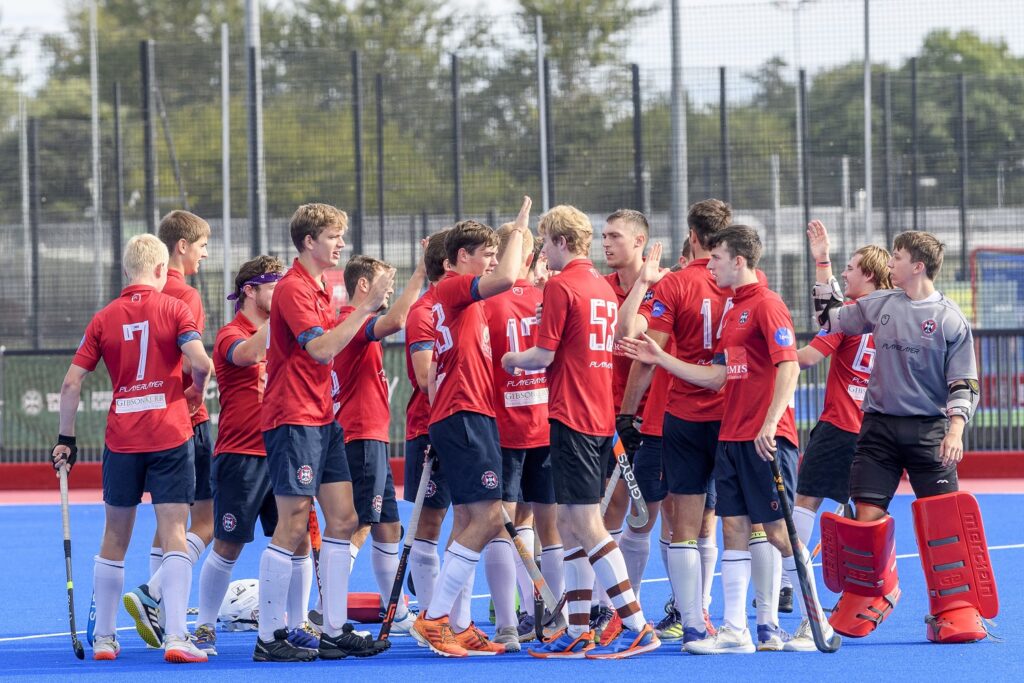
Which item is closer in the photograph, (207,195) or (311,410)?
(311,410)

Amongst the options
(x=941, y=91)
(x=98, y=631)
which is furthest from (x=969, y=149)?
(x=98, y=631)

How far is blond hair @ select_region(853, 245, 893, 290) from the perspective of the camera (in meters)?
7.47

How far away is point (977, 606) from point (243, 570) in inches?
192

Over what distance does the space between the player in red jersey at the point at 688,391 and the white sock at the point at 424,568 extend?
122cm

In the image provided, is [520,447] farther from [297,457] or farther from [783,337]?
[783,337]

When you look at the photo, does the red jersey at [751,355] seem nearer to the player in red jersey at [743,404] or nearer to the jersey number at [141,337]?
the player in red jersey at [743,404]

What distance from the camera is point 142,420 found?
6855 millimetres

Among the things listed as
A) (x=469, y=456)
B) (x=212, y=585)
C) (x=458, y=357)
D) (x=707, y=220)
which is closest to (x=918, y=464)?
(x=707, y=220)

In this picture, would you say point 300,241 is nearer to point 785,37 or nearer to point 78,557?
point 78,557

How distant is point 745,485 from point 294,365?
211 cm

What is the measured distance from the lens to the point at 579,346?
6.74m

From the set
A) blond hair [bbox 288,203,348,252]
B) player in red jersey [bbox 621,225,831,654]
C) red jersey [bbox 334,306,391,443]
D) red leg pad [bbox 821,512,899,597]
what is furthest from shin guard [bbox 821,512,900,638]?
blond hair [bbox 288,203,348,252]

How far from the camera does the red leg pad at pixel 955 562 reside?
6848 mm

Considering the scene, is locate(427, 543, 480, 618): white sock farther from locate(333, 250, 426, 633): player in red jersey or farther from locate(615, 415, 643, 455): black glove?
locate(615, 415, 643, 455): black glove
